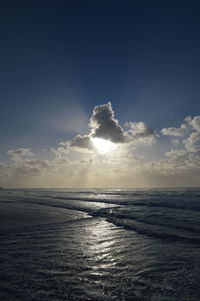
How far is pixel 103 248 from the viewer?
37.3 feet

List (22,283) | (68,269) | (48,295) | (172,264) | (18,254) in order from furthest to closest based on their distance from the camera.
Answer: (18,254) < (172,264) < (68,269) < (22,283) < (48,295)

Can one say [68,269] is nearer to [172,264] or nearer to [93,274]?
[93,274]

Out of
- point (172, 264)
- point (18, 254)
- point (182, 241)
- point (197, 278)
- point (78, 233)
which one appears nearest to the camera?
point (197, 278)

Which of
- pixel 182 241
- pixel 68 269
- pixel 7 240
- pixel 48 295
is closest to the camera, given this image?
pixel 48 295

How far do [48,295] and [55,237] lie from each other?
740 centimetres

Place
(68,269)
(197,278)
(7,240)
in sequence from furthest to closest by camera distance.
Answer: (7,240) < (68,269) < (197,278)

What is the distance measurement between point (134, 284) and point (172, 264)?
9.11ft

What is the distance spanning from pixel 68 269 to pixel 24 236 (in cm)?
615

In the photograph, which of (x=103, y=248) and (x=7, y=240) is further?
(x=7, y=240)

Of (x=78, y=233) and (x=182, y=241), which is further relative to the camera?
(x=78, y=233)

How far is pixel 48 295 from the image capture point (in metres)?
6.24

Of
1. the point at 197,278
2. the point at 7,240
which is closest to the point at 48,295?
the point at 197,278

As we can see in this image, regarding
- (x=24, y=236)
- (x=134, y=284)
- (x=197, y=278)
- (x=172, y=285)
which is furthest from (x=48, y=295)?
(x=24, y=236)

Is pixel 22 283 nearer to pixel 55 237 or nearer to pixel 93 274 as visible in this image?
pixel 93 274
